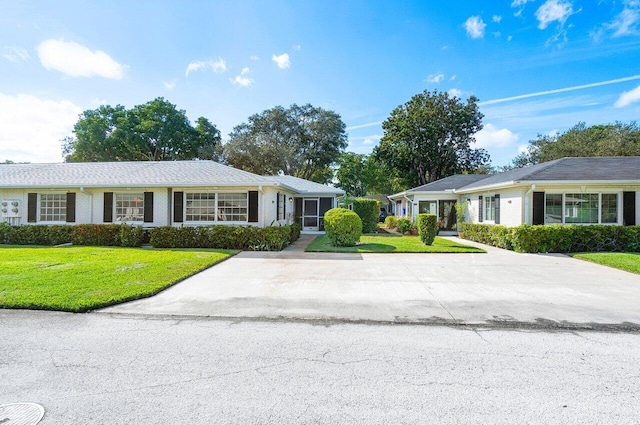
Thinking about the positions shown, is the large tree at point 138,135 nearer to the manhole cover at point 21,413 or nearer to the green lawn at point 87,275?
the green lawn at point 87,275

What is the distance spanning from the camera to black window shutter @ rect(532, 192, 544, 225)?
12409 millimetres

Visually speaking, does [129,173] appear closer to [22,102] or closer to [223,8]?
[22,102]

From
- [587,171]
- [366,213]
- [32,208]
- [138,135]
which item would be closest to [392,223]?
[366,213]

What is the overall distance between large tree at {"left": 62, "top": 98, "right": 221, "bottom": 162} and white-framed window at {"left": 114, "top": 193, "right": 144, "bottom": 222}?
22076mm

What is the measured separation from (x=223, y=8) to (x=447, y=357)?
489 inches

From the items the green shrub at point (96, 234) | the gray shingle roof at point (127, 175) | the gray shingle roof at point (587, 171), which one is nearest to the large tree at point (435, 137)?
the gray shingle roof at point (587, 171)

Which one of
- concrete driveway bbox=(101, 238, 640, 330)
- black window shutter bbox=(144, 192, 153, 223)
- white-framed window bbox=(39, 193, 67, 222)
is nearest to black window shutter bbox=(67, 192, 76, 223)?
white-framed window bbox=(39, 193, 67, 222)

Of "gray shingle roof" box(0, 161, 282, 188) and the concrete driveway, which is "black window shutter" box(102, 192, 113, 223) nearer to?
"gray shingle roof" box(0, 161, 282, 188)

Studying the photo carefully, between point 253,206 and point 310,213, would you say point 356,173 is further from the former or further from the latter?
point 253,206

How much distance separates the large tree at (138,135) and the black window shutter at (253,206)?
2464cm

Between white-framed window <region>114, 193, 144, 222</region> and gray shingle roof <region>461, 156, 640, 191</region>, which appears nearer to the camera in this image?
gray shingle roof <region>461, 156, 640, 191</region>

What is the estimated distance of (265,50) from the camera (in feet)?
46.6

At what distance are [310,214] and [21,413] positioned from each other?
58.4ft

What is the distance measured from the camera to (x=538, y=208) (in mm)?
12445
